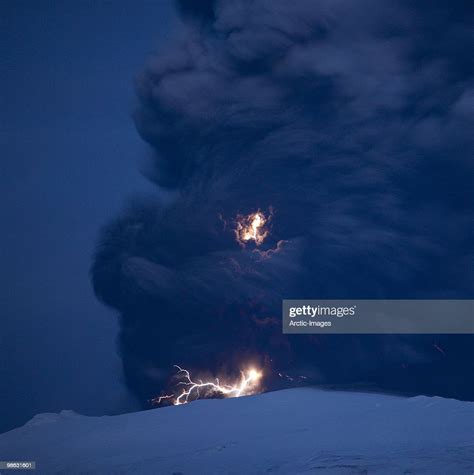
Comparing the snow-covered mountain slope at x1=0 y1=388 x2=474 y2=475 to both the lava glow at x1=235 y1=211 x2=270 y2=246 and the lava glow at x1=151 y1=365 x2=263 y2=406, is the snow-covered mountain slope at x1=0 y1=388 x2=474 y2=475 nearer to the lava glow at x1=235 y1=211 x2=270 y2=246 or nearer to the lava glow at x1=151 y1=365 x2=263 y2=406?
the lava glow at x1=151 y1=365 x2=263 y2=406

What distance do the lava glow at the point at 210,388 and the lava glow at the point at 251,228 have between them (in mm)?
1530

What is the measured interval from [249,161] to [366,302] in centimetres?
223

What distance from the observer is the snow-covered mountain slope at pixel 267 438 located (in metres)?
5.43

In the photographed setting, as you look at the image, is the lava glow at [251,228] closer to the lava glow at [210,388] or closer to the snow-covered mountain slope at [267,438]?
the lava glow at [210,388]

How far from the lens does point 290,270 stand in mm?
6539

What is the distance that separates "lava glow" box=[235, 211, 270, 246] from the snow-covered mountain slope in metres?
1.80

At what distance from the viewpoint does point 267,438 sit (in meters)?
5.81

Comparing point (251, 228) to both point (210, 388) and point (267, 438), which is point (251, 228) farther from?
point (267, 438)

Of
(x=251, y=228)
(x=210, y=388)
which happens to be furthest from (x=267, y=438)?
(x=251, y=228)

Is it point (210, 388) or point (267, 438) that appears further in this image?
point (210, 388)

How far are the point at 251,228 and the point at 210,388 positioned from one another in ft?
6.35

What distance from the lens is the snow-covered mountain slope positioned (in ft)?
17.8

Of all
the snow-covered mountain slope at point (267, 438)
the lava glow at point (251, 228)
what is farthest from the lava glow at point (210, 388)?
the lava glow at point (251, 228)

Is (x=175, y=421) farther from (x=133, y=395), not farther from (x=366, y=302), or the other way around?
(x=366, y=302)
